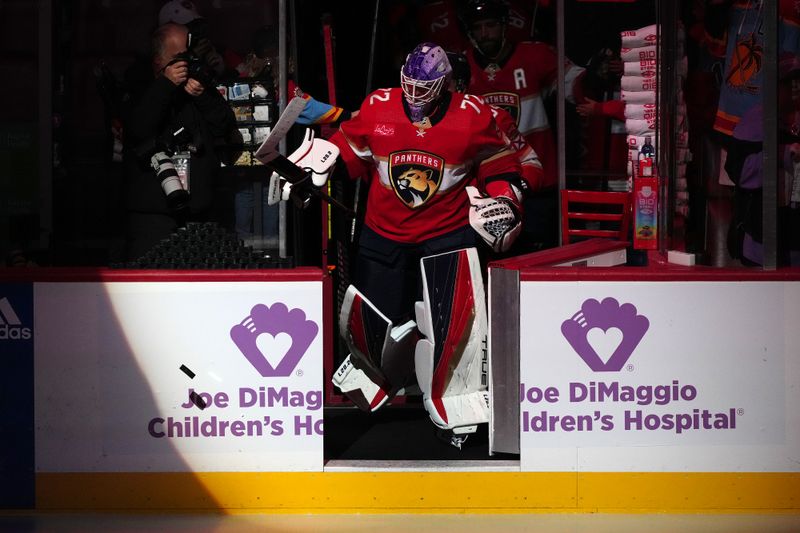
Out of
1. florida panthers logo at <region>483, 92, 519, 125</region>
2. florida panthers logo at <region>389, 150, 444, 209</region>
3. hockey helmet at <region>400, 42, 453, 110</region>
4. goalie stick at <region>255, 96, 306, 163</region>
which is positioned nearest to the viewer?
goalie stick at <region>255, 96, 306, 163</region>

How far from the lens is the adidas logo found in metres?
5.04

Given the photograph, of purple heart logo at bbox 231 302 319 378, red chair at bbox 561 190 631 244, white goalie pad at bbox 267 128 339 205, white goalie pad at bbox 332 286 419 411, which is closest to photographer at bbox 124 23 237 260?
white goalie pad at bbox 267 128 339 205

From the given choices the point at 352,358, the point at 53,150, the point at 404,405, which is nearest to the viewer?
the point at 352,358

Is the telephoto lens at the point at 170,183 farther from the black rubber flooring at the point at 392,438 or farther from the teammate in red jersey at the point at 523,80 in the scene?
the teammate in red jersey at the point at 523,80

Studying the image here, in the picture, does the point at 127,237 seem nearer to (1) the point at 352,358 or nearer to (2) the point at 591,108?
(1) the point at 352,358

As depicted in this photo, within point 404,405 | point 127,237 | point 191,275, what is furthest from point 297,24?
point 191,275

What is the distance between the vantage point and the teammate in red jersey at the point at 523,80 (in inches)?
288

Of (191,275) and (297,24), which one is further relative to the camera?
(297,24)

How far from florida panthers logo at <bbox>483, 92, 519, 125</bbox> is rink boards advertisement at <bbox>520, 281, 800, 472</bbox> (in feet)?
8.49

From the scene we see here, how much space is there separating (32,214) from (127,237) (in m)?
0.54

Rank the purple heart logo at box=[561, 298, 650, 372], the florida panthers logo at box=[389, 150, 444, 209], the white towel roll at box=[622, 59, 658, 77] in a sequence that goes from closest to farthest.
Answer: the purple heart logo at box=[561, 298, 650, 372] → the florida panthers logo at box=[389, 150, 444, 209] → the white towel roll at box=[622, 59, 658, 77]

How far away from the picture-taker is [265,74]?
23.8ft

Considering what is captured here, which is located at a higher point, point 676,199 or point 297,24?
point 297,24

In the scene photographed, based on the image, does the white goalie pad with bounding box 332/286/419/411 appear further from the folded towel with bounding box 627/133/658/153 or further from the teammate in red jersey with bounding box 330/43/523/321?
the folded towel with bounding box 627/133/658/153
